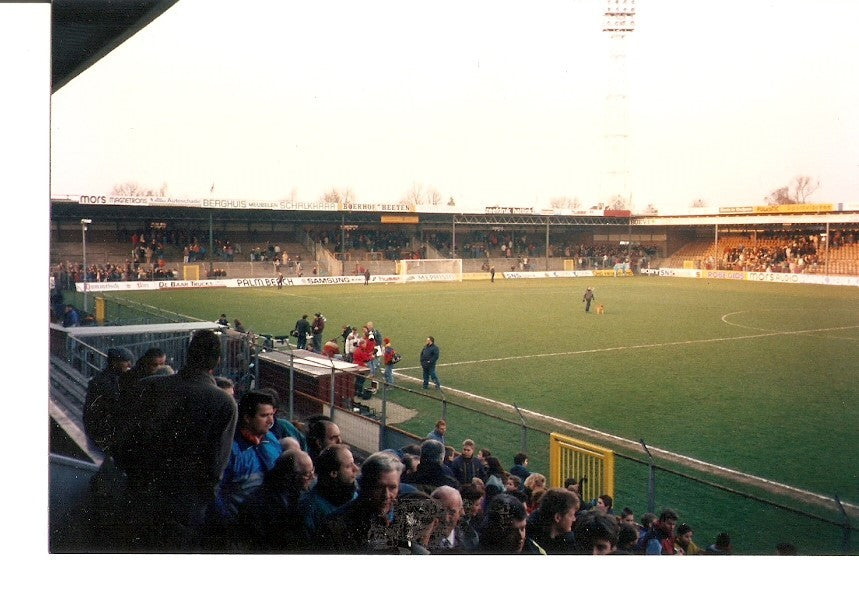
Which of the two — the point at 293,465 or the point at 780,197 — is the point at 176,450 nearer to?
the point at 293,465

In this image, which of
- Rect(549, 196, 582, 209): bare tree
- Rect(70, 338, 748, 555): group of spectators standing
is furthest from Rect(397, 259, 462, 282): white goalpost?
Rect(70, 338, 748, 555): group of spectators standing

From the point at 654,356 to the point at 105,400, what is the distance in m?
14.8

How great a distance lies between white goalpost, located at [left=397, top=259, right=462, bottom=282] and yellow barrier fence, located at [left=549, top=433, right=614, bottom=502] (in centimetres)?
3733

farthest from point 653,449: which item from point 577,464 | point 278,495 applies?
point 278,495

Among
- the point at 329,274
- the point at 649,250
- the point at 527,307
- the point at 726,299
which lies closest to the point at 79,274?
the point at 329,274

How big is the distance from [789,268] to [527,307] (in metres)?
24.8

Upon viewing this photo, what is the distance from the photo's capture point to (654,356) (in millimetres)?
18438

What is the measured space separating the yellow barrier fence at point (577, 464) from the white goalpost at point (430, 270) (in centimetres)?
3733

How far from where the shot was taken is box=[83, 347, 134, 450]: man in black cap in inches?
237

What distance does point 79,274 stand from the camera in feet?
113

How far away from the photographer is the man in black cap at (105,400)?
6.02m

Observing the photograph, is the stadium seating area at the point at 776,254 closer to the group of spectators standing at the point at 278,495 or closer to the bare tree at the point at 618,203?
the bare tree at the point at 618,203

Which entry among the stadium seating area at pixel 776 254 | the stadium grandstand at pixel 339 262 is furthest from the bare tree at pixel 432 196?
the stadium seating area at pixel 776 254
